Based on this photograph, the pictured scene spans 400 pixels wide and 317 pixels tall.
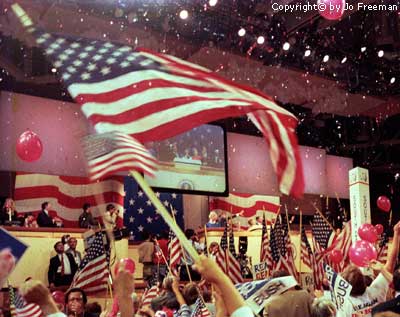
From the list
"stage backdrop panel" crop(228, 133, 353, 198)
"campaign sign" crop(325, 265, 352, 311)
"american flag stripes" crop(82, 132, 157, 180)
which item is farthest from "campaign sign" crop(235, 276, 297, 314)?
"stage backdrop panel" crop(228, 133, 353, 198)

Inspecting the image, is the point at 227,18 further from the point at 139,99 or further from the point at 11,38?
the point at 139,99

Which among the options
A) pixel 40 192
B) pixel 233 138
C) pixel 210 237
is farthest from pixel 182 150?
pixel 40 192

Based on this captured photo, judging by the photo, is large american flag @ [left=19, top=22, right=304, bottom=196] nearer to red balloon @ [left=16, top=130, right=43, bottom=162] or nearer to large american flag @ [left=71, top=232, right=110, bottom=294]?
large american flag @ [left=71, top=232, right=110, bottom=294]

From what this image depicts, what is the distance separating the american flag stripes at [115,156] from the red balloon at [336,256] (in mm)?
5037

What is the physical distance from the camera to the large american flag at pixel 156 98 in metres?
2.54

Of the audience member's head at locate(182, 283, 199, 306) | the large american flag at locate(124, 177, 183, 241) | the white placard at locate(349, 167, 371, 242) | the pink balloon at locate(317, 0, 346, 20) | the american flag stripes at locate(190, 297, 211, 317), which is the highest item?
the pink balloon at locate(317, 0, 346, 20)

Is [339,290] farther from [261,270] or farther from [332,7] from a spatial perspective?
[332,7]

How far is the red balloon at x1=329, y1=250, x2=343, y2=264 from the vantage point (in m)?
7.22

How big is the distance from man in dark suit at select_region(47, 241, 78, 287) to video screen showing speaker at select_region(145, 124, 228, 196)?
2426mm

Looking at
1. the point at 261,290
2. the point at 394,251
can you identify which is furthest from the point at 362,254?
the point at 261,290

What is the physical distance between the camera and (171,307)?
4.84 meters

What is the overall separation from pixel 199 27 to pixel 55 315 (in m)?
6.89

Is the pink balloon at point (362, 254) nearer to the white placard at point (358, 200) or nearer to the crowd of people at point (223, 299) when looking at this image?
the crowd of people at point (223, 299)

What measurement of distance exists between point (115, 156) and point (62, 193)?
36.9ft
